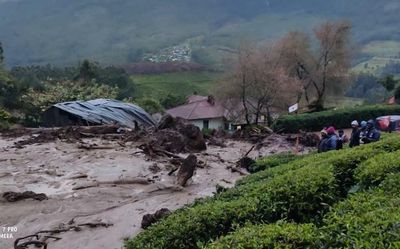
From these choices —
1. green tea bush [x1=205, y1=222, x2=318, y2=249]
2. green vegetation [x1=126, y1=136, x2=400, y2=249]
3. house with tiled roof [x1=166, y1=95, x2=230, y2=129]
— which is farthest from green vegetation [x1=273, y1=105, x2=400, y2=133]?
green tea bush [x1=205, y1=222, x2=318, y2=249]

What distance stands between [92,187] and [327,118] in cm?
2288

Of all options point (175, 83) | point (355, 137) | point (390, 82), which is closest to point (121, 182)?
point (355, 137)

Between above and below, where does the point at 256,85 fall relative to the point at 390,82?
above

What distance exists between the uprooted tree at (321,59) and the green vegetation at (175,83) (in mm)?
28018

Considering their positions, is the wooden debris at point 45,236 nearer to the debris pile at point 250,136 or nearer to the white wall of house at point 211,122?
the debris pile at point 250,136

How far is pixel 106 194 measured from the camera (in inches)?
513

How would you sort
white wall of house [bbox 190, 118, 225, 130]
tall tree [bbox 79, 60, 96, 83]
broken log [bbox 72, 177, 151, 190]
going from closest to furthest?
broken log [bbox 72, 177, 151, 190] → white wall of house [bbox 190, 118, 225, 130] → tall tree [bbox 79, 60, 96, 83]

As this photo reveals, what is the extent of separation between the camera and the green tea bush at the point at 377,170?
675 cm

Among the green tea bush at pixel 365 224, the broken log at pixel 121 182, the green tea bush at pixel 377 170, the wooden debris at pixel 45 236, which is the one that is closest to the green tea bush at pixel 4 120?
the broken log at pixel 121 182

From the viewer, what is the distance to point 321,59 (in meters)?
43.3

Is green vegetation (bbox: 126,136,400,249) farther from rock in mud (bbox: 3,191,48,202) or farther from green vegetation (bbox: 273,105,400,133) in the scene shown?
green vegetation (bbox: 273,105,400,133)

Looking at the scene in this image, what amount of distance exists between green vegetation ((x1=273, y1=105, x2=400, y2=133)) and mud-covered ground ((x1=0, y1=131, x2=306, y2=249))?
10.8m

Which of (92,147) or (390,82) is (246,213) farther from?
(390,82)

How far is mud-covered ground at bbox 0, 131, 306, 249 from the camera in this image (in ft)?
33.9
